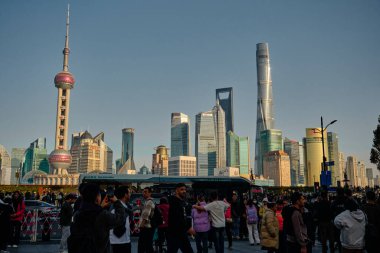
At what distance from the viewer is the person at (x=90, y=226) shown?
4562 mm

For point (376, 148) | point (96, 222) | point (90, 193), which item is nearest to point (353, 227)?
point (96, 222)

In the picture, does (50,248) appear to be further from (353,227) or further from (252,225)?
(353,227)

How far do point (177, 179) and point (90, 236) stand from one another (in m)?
27.0

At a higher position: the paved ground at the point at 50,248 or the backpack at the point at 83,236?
the backpack at the point at 83,236

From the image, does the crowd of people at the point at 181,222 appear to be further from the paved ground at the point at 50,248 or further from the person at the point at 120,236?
the paved ground at the point at 50,248

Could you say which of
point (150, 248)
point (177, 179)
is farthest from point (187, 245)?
point (177, 179)

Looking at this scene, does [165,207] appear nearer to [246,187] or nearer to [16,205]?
[16,205]

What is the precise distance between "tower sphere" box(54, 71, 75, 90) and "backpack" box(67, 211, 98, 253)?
444ft

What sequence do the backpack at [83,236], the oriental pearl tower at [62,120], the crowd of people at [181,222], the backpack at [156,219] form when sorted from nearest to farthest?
1. the backpack at [83,236]
2. the crowd of people at [181,222]
3. the backpack at [156,219]
4. the oriental pearl tower at [62,120]

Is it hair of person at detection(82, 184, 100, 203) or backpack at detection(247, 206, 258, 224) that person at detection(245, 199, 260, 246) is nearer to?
backpack at detection(247, 206, 258, 224)

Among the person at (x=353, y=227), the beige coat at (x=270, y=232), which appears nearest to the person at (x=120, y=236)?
the beige coat at (x=270, y=232)

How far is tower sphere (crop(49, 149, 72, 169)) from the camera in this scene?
428 feet

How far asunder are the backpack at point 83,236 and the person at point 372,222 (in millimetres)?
5185

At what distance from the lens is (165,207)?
10062 mm
